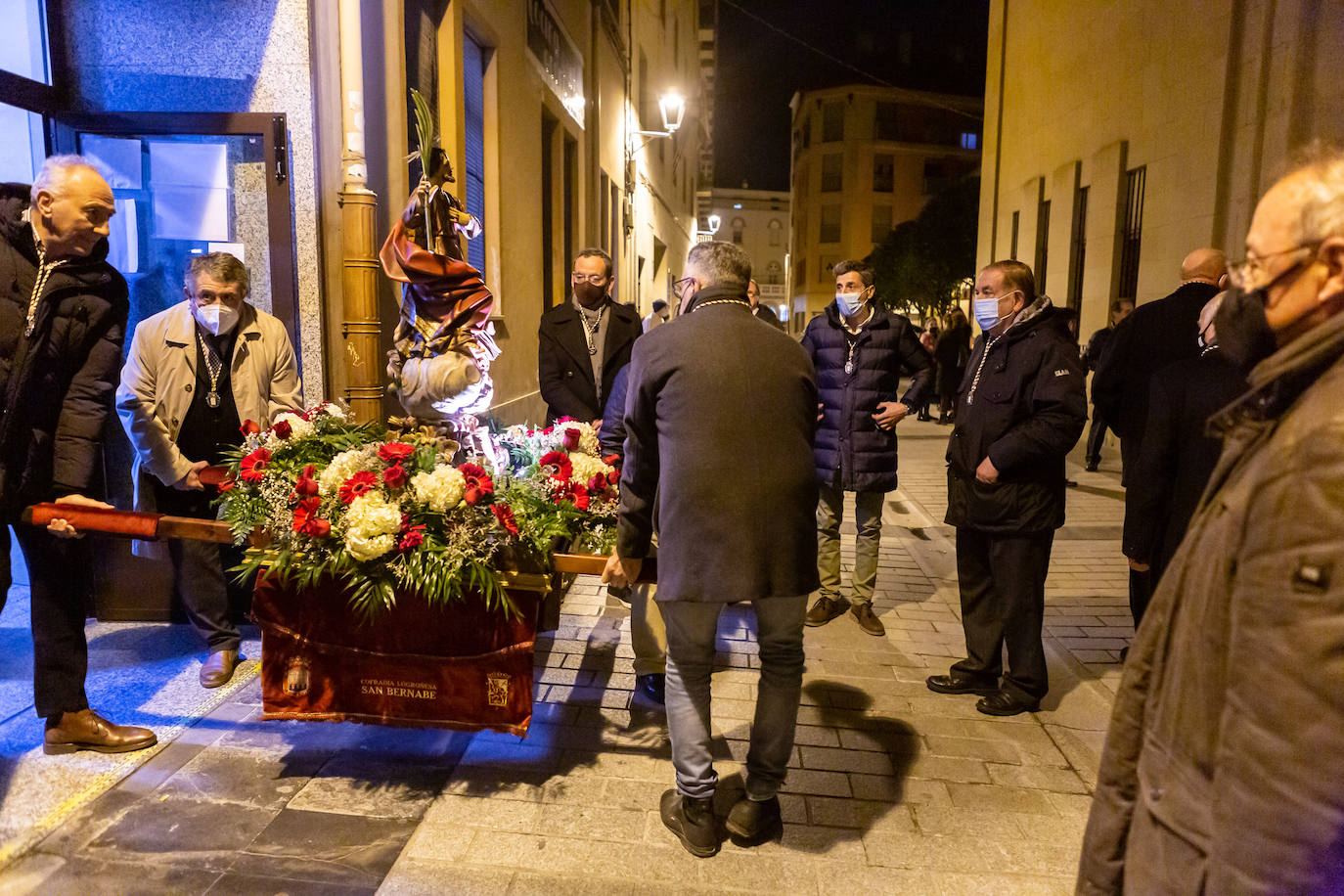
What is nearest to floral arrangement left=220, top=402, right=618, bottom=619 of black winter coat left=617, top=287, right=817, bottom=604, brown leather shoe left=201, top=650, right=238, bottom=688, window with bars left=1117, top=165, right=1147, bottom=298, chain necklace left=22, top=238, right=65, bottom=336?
black winter coat left=617, top=287, right=817, bottom=604

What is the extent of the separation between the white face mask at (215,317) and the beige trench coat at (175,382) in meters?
0.07

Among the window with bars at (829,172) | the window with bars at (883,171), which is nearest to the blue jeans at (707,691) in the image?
the window with bars at (883,171)

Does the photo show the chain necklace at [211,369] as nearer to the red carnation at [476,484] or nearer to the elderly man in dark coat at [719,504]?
the red carnation at [476,484]

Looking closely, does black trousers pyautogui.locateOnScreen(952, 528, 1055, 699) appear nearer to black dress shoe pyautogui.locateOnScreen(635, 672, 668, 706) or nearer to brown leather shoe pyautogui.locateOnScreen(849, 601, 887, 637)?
brown leather shoe pyautogui.locateOnScreen(849, 601, 887, 637)

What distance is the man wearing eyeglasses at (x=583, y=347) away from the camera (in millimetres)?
5184

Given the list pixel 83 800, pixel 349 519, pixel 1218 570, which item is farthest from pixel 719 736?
pixel 1218 570

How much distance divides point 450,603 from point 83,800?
156 cm

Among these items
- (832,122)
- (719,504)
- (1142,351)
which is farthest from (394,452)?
(832,122)

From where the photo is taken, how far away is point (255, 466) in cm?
330

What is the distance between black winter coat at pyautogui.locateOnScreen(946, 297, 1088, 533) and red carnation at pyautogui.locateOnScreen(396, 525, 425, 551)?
2.54 meters

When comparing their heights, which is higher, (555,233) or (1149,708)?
(555,233)

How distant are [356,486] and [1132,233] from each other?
1259 centimetres

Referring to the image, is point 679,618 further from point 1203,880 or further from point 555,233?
point 555,233

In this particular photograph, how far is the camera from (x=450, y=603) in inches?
125
